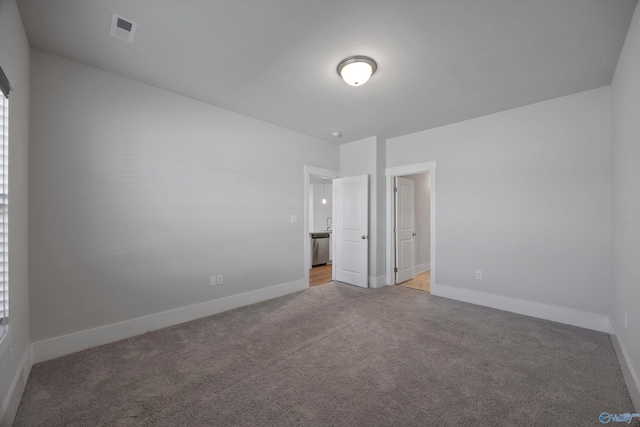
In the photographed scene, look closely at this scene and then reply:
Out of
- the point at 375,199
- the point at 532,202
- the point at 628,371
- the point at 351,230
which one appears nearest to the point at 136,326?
the point at 351,230

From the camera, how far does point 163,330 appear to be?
3004 millimetres

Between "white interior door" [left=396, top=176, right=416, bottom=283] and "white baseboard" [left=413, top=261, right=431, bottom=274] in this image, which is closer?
"white interior door" [left=396, top=176, right=416, bottom=283]

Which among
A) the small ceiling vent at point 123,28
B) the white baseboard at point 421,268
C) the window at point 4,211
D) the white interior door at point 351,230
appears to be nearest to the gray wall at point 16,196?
the window at point 4,211

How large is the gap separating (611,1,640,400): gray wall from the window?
4.08 m

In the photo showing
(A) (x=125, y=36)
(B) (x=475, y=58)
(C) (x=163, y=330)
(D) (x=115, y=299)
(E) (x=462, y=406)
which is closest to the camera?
(E) (x=462, y=406)

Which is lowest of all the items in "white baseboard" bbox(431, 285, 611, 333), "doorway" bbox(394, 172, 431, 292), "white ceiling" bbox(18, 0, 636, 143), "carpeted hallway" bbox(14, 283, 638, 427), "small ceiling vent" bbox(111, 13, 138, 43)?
"carpeted hallway" bbox(14, 283, 638, 427)

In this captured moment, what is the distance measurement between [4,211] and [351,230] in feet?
14.0

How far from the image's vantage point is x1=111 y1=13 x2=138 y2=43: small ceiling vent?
200cm

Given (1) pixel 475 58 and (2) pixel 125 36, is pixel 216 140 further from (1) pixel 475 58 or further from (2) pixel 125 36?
(1) pixel 475 58

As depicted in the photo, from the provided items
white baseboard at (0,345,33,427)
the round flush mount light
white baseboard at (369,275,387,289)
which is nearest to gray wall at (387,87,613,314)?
white baseboard at (369,275,387,289)

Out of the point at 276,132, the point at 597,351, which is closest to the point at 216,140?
the point at 276,132

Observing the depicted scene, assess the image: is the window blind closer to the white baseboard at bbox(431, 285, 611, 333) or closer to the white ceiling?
the white ceiling

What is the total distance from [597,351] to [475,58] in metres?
2.98

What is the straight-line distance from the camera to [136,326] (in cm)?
288
